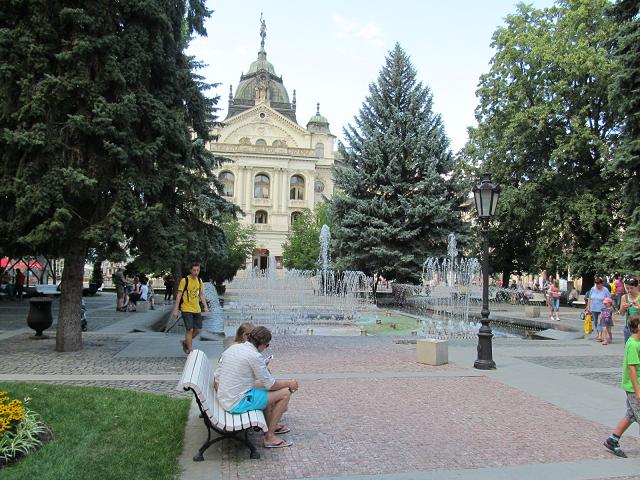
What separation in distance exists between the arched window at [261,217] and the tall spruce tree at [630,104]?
5971 cm

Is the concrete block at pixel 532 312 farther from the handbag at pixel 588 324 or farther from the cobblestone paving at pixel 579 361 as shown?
the cobblestone paving at pixel 579 361

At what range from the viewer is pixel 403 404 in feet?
25.5

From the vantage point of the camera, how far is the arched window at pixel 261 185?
260ft

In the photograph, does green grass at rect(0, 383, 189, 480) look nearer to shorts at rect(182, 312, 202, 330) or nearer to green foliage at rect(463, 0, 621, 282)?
shorts at rect(182, 312, 202, 330)

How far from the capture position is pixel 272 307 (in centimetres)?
2630

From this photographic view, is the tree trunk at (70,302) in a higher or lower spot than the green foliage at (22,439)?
higher

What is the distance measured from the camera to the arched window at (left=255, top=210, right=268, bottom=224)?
78875 mm

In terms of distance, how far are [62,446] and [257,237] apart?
7196cm

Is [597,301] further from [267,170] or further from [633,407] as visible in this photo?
[267,170]

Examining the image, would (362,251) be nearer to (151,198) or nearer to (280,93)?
(151,198)

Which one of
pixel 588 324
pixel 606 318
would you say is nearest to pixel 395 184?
pixel 588 324

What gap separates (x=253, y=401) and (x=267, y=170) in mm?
73545

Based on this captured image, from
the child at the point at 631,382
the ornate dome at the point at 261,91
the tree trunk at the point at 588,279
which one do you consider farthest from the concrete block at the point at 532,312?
the ornate dome at the point at 261,91

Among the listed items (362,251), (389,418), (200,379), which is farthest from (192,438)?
(362,251)
